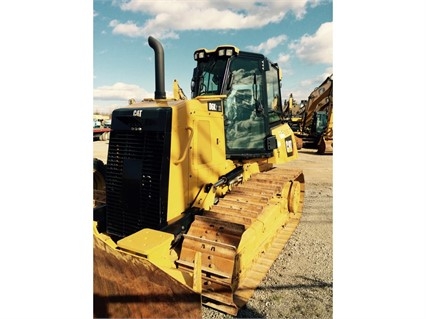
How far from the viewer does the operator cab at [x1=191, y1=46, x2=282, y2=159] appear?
3.34 meters

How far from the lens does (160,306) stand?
2.09 m

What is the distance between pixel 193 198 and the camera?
2957 millimetres

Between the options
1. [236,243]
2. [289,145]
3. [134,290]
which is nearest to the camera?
[134,290]

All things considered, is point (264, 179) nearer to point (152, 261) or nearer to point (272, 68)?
point (272, 68)

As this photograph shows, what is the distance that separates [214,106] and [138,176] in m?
1.05

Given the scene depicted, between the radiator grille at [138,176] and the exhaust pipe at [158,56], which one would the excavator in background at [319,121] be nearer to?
the exhaust pipe at [158,56]

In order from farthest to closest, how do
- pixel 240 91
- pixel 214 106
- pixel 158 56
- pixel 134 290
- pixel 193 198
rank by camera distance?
pixel 240 91 → pixel 214 106 → pixel 193 198 → pixel 158 56 → pixel 134 290

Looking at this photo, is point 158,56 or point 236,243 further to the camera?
point 158,56

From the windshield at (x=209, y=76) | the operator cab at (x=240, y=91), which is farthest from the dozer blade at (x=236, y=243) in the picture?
the windshield at (x=209, y=76)

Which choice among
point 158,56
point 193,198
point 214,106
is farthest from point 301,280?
point 158,56

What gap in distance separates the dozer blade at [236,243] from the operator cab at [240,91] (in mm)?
426

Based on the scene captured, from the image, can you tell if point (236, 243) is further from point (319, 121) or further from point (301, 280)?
point (319, 121)

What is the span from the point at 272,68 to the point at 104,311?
131 inches

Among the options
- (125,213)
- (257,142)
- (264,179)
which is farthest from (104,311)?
(257,142)
